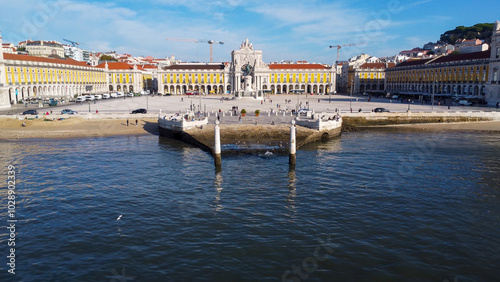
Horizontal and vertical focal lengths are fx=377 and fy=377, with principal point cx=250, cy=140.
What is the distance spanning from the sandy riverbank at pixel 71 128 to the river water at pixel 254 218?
12579mm

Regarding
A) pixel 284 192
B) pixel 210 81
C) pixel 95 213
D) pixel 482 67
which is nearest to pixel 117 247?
pixel 95 213

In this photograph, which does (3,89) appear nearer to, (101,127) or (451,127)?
(101,127)

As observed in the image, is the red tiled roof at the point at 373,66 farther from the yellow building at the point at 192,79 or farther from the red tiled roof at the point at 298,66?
the yellow building at the point at 192,79

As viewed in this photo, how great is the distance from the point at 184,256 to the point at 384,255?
8441 mm

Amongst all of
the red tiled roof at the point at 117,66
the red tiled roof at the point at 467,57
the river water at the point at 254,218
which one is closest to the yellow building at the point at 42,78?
the red tiled roof at the point at 117,66

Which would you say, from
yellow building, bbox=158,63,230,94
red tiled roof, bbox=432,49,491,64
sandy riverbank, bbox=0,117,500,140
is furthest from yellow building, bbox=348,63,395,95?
sandy riverbank, bbox=0,117,500,140

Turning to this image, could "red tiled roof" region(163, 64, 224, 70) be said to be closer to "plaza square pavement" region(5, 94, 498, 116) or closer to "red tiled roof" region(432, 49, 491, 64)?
"plaza square pavement" region(5, 94, 498, 116)

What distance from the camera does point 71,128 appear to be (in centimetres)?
4825

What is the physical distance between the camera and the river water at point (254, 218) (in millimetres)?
15016

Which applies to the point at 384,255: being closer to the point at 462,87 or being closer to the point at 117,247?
the point at 117,247

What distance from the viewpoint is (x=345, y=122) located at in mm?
56438

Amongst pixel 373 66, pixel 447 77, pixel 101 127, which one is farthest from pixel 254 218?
pixel 373 66

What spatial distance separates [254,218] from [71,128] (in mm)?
37096

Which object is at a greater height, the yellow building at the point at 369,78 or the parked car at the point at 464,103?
the yellow building at the point at 369,78
